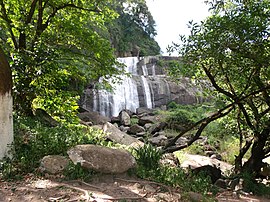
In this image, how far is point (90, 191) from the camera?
402 cm

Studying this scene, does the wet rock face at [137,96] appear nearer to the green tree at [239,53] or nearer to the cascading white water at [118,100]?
the cascading white water at [118,100]

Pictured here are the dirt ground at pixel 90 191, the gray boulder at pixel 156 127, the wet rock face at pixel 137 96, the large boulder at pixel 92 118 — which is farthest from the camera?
the wet rock face at pixel 137 96

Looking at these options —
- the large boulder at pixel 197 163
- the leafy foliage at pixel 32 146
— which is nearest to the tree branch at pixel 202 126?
the large boulder at pixel 197 163

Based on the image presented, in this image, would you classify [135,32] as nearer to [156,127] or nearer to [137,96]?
[137,96]

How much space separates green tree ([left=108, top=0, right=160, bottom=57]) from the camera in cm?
3241

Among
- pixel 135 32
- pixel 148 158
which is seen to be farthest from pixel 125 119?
pixel 135 32

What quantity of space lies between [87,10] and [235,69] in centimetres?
468

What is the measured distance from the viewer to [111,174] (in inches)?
185

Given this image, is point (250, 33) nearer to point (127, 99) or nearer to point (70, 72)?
point (70, 72)

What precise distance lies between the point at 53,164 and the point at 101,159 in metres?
0.79

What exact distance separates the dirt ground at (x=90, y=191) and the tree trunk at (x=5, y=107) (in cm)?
73

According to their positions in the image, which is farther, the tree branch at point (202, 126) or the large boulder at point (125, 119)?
the large boulder at point (125, 119)

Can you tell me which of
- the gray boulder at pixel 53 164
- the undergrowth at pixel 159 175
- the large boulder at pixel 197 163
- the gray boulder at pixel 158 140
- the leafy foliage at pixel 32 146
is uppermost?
the leafy foliage at pixel 32 146

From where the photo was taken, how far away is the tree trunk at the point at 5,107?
14.9 feet
